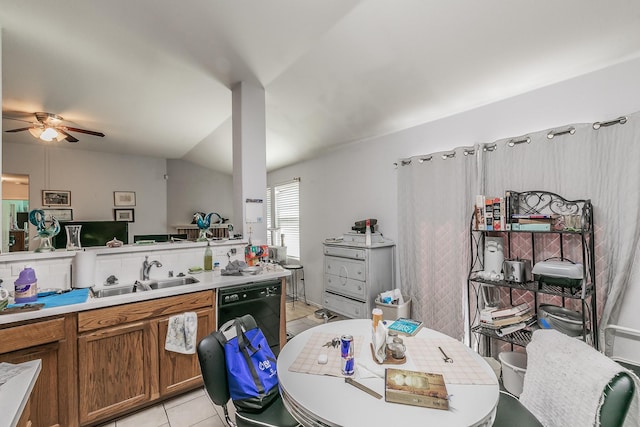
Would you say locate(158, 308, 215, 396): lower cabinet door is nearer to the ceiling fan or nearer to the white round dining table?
the white round dining table

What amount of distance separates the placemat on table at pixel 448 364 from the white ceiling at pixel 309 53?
206 cm

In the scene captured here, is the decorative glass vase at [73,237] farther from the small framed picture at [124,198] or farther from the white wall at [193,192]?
the small framed picture at [124,198]

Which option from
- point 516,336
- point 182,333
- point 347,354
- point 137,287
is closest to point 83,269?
point 137,287

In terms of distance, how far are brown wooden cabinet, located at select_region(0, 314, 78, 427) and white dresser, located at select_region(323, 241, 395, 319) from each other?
2.56 meters

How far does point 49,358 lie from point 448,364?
2316 mm

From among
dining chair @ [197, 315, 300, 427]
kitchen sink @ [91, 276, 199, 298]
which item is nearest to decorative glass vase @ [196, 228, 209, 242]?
kitchen sink @ [91, 276, 199, 298]

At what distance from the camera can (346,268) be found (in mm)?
3490

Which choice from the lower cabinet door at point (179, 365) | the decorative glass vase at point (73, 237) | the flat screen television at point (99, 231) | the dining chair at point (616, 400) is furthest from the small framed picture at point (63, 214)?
the dining chair at point (616, 400)

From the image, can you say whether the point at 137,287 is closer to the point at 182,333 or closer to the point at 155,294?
the point at 155,294

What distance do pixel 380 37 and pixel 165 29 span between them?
5.38ft

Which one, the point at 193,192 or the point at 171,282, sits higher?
the point at 193,192

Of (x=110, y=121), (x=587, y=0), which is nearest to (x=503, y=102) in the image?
(x=587, y=0)

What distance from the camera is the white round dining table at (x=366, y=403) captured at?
97 centimetres

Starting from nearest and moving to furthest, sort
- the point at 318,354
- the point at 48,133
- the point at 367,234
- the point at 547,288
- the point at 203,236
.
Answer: the point at 318,354, the point at 547,288, the point at 203,236, the point at 48,133, the point at 367,234
